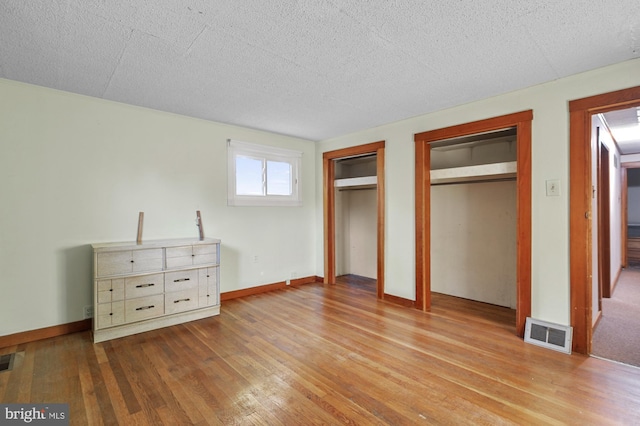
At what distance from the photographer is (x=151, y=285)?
3.13 m

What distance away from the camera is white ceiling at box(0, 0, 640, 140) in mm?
1789

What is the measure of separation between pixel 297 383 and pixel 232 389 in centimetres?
45

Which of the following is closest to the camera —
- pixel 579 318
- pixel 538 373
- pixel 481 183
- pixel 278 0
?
pixel 278 0

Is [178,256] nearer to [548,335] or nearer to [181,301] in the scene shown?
[181,301]

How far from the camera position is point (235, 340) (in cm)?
288

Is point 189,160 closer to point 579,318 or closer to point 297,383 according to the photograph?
point 297,383

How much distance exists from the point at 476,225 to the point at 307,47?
3333 millimetres

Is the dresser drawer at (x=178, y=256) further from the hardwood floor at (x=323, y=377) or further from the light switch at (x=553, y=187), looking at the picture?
the light switch at (x=553, y=187)

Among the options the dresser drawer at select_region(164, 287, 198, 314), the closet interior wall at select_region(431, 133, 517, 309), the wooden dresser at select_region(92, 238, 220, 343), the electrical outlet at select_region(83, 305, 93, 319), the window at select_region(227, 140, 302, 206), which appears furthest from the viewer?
the window at select_region(227, 140, 302, 206)

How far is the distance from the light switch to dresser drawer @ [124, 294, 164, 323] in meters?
4.02

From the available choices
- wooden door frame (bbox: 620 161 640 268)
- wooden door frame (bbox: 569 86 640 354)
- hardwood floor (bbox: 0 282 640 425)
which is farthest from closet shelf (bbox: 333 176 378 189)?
wooden door frame (bbox: 620 161 640 268)


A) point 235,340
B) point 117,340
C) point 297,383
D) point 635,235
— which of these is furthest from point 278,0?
point 635,235

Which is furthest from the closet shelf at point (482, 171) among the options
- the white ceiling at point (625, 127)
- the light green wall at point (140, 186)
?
the white ceiling at point (625, 127)

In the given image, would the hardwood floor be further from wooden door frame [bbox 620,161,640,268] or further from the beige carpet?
wooden door frame [bbox 620,161,640,268]
